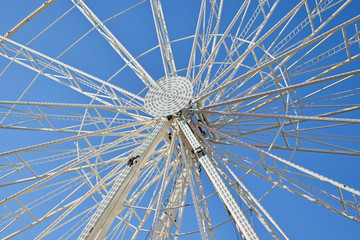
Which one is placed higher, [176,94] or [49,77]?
[49,77]

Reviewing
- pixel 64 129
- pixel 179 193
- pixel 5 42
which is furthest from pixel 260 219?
pixel 5 42

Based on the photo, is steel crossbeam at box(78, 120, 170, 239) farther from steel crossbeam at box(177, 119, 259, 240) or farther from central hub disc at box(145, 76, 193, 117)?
steel crossbeam at box(177, 119, 259, 240)

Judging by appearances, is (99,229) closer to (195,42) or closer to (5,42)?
(195,42)

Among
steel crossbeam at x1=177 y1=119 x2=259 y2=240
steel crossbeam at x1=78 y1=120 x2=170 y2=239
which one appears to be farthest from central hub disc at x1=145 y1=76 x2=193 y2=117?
steel crossbeam at x1=177 y1=119 x2=259 y2=240

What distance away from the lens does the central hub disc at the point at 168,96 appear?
A: 1616cm

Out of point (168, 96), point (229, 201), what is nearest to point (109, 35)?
point (168, 96)

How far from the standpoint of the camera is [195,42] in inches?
755

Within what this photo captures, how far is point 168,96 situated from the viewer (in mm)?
16938

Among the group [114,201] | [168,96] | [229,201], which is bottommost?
[229,201]

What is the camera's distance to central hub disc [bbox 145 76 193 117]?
16.2m

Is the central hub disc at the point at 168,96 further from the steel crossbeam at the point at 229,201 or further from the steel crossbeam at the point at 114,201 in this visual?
the steel crossbeam at the point at 229,201

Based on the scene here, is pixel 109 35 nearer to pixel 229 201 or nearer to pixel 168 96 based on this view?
pixel 168 96

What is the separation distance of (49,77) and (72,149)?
4.90 meters

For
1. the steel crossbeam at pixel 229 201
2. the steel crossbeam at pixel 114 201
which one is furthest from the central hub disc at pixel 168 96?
the steel crossbeam at pixel 229 201
